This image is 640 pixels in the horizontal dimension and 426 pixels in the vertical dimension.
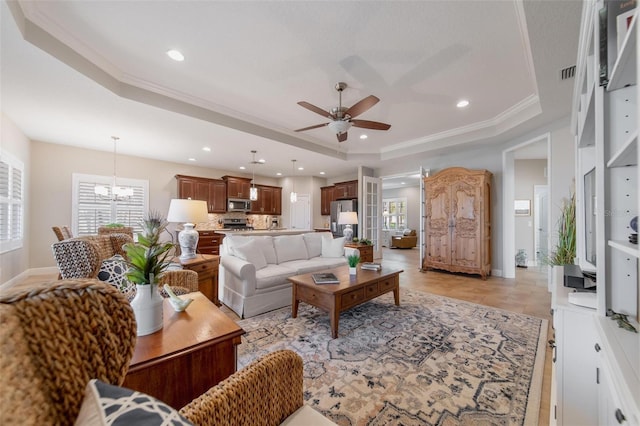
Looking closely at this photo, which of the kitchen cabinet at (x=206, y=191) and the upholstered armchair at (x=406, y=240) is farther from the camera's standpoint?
the upholstered armchair at (x=406, y=240)

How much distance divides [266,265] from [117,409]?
3.24m

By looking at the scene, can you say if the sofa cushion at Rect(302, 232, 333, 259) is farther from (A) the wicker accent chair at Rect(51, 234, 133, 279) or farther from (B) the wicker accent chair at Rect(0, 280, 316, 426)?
(B) the wicker accent chair at Rect(0, 280, 316, 426)

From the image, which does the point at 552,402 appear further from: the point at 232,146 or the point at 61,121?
the point at 61,121

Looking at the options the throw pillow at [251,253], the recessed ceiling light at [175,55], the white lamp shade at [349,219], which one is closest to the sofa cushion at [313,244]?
the white lamp shade at [349,219]

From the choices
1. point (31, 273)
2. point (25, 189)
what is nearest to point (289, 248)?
point (25, 189)

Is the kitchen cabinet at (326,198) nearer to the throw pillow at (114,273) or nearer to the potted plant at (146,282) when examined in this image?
the throw pillow at (114,273)

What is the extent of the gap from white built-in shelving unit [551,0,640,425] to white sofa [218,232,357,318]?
2593mm

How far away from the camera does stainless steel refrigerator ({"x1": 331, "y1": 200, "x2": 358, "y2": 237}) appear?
736 centimetres

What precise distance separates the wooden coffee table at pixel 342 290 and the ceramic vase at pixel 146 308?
1.56m

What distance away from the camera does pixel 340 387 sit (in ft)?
5.74

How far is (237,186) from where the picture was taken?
7.30 m

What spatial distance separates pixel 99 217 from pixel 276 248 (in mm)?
4467

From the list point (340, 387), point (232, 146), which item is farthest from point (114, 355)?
point (232, 146)

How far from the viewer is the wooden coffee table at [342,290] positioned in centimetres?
248
